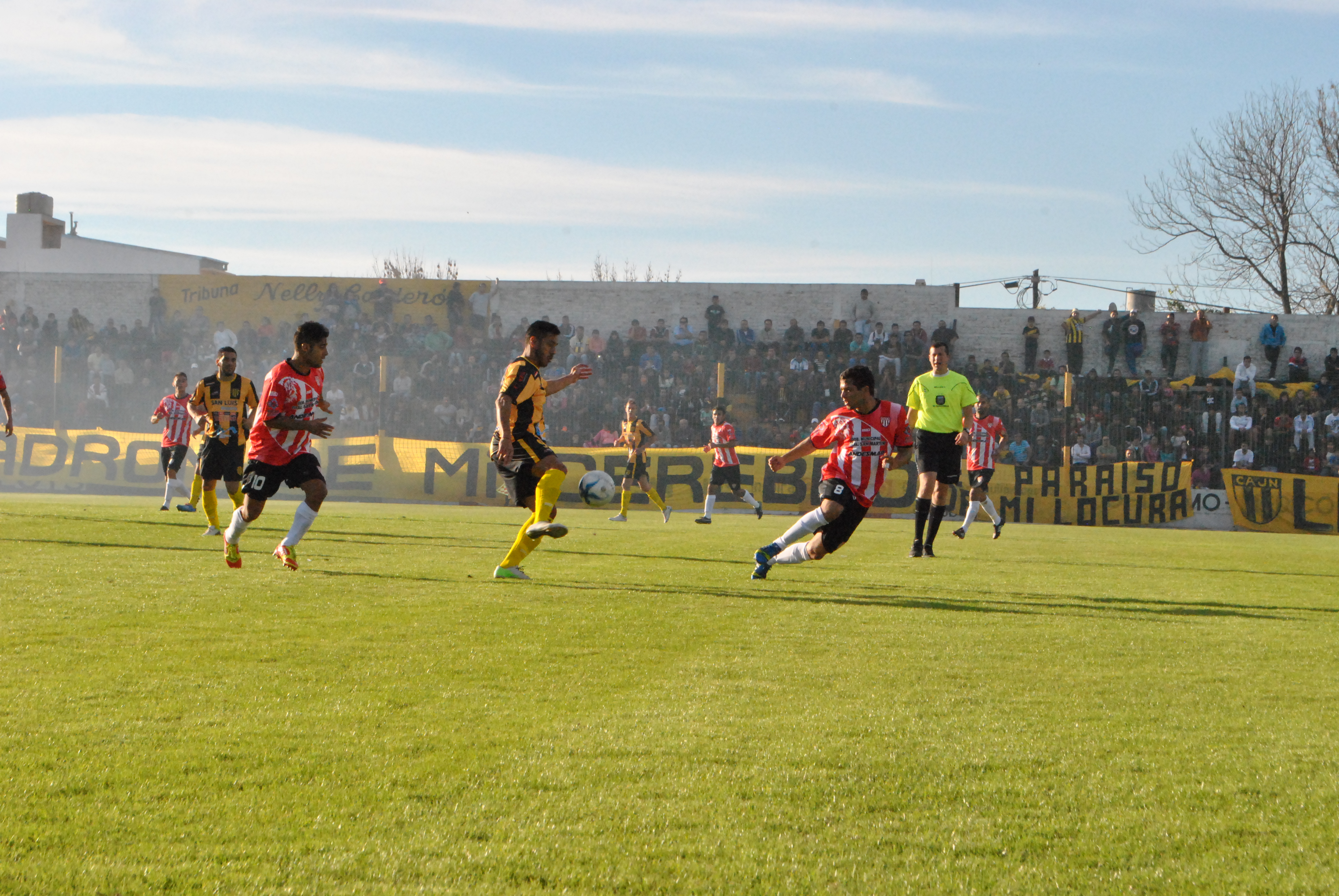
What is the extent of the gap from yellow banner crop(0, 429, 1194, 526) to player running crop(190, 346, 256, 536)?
13763mm

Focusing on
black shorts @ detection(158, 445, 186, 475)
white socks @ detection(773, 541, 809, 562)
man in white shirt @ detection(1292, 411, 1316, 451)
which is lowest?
white socks @ detection(773, 541, 809, 562)

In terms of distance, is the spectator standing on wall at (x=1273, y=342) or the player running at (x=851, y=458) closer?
the player running at (x=851, y=458)

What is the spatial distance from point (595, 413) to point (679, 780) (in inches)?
1035

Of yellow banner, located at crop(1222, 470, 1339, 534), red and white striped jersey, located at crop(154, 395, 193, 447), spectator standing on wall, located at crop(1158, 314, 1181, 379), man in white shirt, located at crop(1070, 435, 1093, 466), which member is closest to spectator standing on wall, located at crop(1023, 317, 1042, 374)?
spectator standing on wall, located at crop(1158, 314, 1181, 379)

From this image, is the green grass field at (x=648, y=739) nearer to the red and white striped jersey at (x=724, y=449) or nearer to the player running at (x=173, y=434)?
the player running at (x=173, y=434)

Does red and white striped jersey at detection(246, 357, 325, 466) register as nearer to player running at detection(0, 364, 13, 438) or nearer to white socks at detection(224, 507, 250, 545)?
white socks at detection(224, 507, 250, 545)

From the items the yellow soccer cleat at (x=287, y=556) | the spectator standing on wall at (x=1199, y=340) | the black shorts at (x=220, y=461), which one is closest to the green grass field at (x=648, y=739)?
the yellow soccer cleat at (x=287, y=556)

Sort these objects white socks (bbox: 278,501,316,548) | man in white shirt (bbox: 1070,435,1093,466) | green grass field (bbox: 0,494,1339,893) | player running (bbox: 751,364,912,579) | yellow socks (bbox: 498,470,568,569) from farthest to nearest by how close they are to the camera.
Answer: man in white shirt (bbox: 1070,435,1093,466) < white socks (bbox: 278,501,316,548) < yellow socks (bbox: 498,470,568,569) < player running (bbox: 751,364,912,579) < green grass field (bbox: 0,494,1339,893)

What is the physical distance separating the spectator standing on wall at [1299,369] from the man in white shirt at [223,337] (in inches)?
1142

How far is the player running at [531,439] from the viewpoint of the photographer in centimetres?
905

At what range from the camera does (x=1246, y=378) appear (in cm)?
2953

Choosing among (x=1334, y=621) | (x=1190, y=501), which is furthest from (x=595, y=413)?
(x=1334, y=621)

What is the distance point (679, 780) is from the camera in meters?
3.83

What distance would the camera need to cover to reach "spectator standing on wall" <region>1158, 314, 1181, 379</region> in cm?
3159
